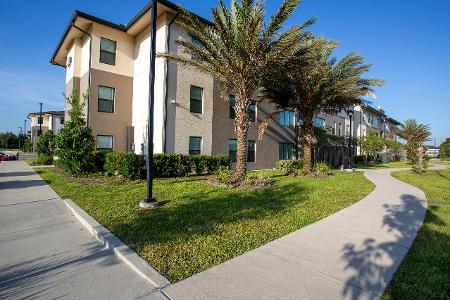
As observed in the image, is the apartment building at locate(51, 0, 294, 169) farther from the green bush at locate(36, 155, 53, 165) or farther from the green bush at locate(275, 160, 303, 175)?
the green bush at locate(36, 155, 53, 165)

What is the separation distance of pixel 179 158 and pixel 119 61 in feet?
26.9

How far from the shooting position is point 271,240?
193 inches

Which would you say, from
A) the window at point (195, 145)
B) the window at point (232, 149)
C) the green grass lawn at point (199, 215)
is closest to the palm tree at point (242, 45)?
the green grass lawn at point (199, 215)

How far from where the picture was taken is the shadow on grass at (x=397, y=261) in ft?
10.9

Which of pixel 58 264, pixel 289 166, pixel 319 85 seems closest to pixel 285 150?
pixel 289 166

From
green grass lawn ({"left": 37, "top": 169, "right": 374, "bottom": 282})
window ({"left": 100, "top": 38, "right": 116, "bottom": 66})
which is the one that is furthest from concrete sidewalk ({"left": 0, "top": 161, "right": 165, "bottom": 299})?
window ({"left": 100, "top": 38, "right": 116, "bottom": 66})

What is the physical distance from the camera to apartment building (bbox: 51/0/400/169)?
15121 millimetres

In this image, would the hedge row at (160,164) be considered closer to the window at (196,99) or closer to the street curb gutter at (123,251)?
the window at (196,99)

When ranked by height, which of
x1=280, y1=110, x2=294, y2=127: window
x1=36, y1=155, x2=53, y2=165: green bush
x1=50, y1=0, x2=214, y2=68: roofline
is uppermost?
x1=50, y1=0, x2=214, y2=68: roofline

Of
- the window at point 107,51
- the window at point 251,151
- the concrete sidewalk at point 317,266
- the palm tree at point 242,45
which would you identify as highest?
the window at point 107,51

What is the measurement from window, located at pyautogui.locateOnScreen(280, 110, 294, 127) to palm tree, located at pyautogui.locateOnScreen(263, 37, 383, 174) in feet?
21.1

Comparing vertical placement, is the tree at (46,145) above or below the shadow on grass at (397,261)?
above

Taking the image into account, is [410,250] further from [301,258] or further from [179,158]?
[179,158]

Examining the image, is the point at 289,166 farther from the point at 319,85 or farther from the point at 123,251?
the point at 123,251
